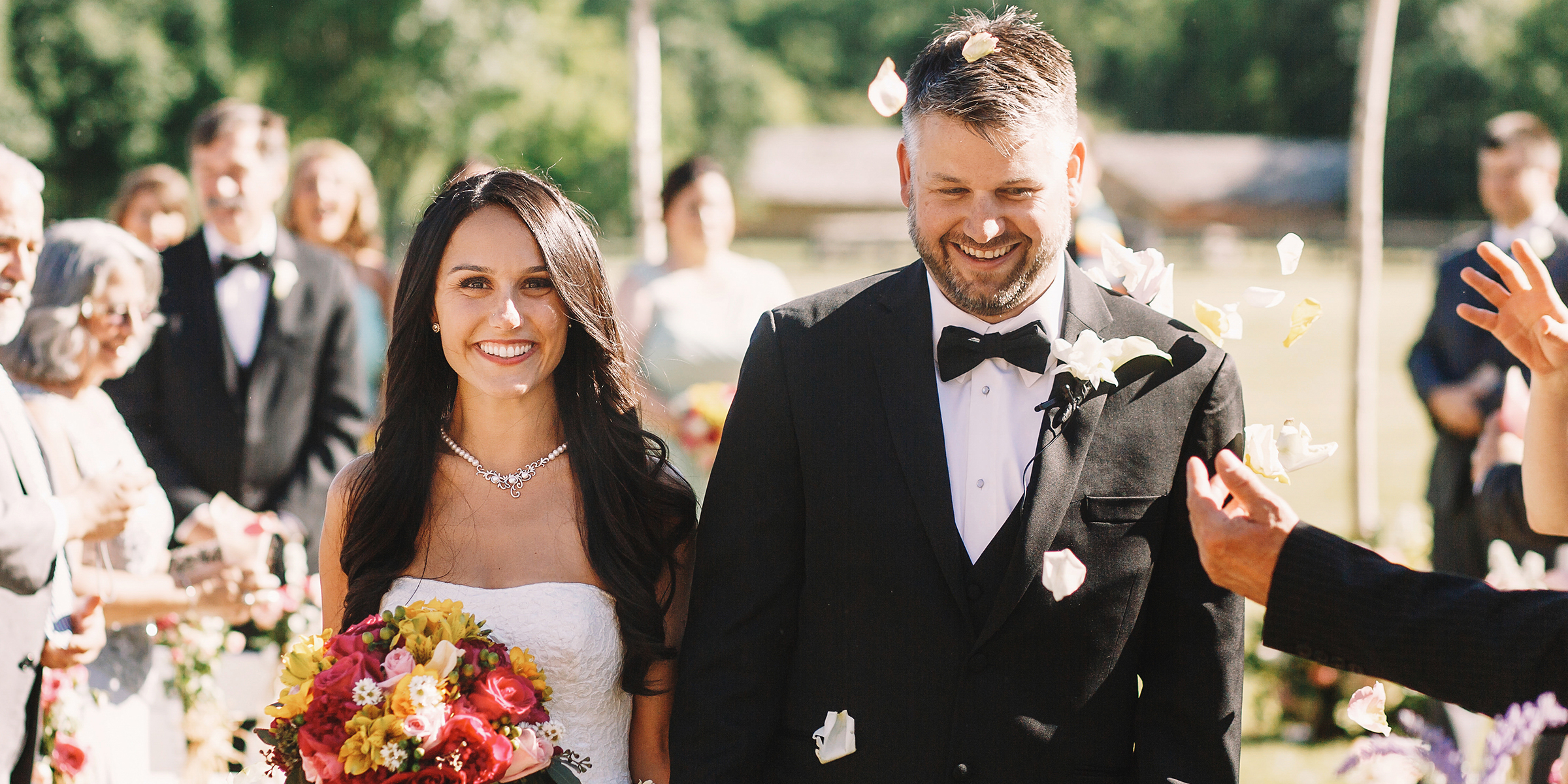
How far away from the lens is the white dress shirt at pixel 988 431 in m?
2.48

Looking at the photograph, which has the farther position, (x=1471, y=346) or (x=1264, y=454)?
(x=1471, y=346)

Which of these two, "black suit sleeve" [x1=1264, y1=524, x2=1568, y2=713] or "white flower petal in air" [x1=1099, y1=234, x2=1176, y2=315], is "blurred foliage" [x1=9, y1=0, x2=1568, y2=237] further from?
"black suit sleeve" [x1=1264, y1=524, x2=1568, y2=713]

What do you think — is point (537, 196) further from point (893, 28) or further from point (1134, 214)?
point (893, 28)

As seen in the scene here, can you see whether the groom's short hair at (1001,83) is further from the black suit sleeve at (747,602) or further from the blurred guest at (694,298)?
the blurred guest at (694,298)

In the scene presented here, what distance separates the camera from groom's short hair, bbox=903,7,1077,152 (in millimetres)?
2367

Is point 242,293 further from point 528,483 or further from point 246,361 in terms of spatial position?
point 528,483

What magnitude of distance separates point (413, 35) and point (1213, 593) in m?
31.6

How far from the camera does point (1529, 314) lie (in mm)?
2355

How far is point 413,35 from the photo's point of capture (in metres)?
31.1

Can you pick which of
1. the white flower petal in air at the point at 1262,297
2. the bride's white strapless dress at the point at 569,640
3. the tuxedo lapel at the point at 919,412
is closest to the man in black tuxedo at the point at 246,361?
the bride's white strapless dress at the point at 569,640

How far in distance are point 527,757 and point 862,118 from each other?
263 feet

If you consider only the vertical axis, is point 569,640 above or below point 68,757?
above

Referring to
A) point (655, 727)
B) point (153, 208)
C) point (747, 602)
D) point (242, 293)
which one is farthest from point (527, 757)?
point (153, 208)

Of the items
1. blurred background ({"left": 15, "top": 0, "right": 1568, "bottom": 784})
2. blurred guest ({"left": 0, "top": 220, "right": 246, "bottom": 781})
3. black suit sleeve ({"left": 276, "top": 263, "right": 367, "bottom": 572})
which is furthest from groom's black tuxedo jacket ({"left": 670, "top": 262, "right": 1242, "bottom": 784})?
black suit sleeve ({"left": 276, "top": 263, "right": 367, "bottom": 572})
